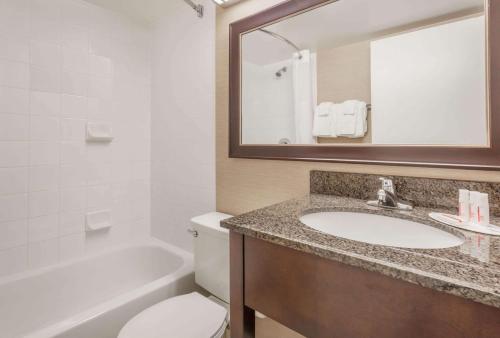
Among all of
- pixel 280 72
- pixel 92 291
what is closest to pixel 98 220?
pixel 92 291

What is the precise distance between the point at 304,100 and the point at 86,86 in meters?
1.49

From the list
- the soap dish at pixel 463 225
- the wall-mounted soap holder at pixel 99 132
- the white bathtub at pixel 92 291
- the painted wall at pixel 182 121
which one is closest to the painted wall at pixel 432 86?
the soap dish at pixel 463 225

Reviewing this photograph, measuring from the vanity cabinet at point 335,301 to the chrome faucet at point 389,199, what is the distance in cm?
50

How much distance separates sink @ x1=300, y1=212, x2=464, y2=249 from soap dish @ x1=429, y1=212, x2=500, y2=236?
4 cm

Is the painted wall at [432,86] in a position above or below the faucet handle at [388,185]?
above

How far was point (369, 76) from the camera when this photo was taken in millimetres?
1124

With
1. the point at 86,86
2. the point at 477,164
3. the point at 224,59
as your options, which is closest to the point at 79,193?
the point at 86,86

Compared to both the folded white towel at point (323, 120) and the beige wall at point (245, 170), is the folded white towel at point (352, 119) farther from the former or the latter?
the beige wall at point (245, 170)

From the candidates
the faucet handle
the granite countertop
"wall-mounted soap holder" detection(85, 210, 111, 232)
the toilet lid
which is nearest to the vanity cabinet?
the granite countertop

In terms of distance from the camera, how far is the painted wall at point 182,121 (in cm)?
174

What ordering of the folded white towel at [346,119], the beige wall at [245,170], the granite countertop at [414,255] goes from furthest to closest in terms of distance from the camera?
1. the beige wall at [245,170]
2. the folded white towel at [346,119]
3. the granite countertop at [414,255]

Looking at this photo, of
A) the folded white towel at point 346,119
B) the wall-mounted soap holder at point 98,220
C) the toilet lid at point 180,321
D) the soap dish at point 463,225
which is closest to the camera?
the soap dish at point 463,225

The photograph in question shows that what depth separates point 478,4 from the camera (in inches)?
35.0

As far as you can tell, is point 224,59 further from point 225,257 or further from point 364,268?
point 364,268
